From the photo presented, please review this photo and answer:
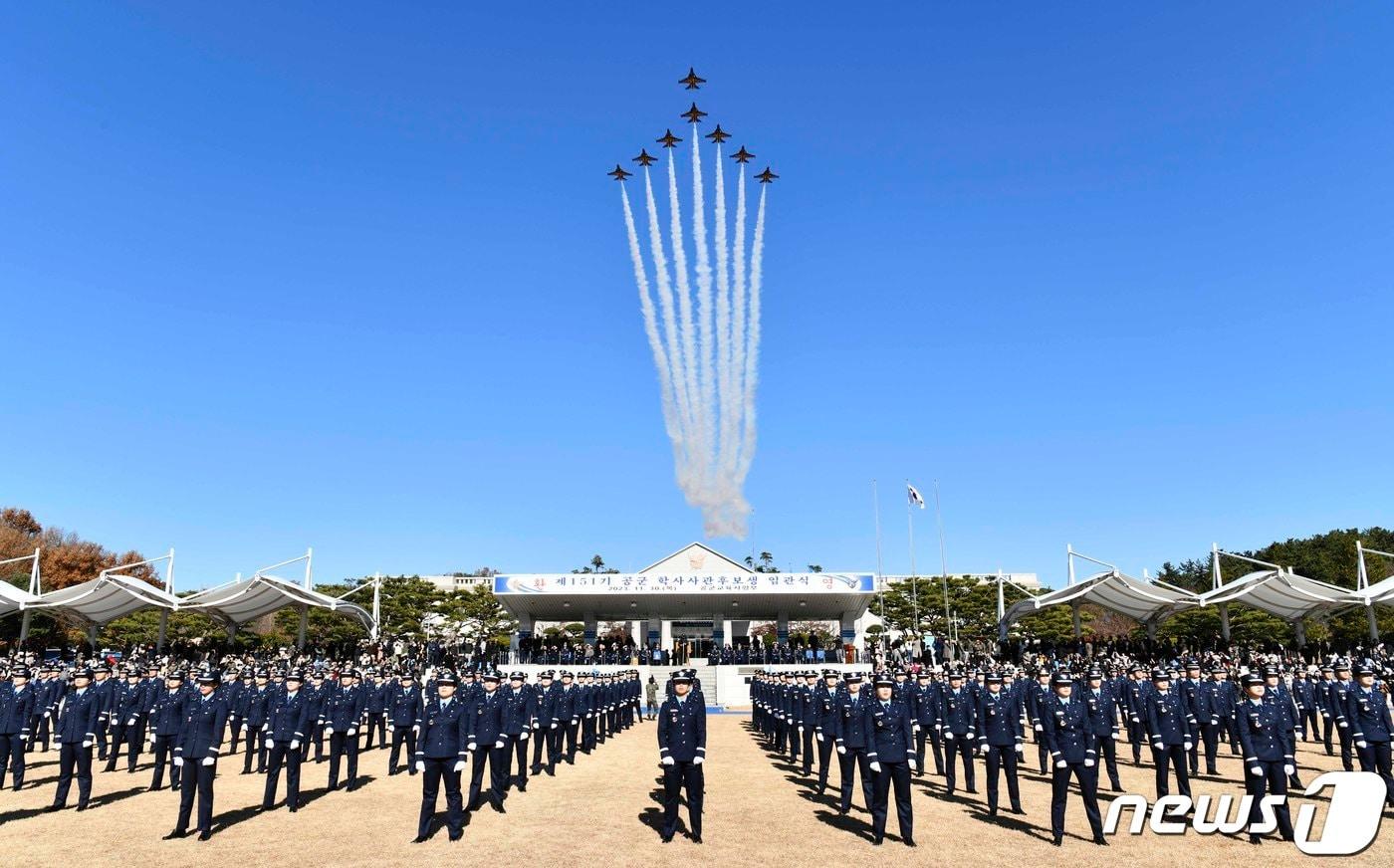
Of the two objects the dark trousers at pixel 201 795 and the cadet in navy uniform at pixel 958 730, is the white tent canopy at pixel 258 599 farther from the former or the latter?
the cadet in navy uniform at pixel 958 730

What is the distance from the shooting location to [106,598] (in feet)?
165

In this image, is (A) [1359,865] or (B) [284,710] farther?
(B) [284,710]

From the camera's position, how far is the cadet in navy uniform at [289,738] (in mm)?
14336

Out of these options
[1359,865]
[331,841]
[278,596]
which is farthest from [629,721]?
[278,596]

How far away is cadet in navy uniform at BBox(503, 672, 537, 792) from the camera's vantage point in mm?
15672

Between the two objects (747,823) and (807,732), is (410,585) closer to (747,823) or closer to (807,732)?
(807,732)

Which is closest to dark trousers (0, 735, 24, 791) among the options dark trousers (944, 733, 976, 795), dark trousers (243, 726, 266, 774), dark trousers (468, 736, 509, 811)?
dark trousers (243, 726, 266, 774)

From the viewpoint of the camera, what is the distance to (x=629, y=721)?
106 feet

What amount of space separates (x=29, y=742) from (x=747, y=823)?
15.0 m

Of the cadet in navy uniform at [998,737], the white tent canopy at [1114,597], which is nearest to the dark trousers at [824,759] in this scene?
the cadet in navy uniform at [998,737]

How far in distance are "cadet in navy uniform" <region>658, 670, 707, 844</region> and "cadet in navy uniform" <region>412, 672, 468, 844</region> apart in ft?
9.07

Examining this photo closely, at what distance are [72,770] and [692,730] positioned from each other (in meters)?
10.2

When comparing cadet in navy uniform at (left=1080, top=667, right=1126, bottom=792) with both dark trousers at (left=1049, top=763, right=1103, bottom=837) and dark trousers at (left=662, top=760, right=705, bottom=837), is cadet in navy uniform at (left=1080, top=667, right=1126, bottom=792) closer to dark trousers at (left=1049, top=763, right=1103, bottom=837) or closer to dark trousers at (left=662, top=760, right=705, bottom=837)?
dark trousers at (left=1049, top=763, right=1103, bottom=837)

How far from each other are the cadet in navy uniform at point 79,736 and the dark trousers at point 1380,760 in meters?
20.0
